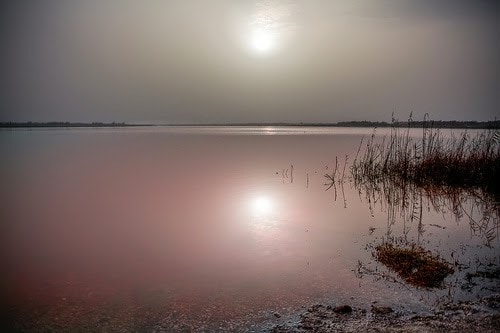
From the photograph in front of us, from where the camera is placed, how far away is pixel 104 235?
9477 mm

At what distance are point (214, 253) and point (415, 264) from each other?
428 centimetres

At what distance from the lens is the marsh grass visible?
6.11 meters

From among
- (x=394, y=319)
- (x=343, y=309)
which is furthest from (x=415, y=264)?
(x=343, y=309)

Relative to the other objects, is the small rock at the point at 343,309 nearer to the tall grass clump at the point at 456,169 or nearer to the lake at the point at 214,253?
the lake at the point at 214,253

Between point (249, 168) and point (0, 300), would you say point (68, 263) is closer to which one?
point (0, 300)

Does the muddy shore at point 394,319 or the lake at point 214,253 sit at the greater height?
the muddy shore at point 394,319

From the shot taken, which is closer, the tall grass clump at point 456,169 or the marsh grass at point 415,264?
the marsh grass at point 415,264

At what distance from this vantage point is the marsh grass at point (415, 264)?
6.11 meters

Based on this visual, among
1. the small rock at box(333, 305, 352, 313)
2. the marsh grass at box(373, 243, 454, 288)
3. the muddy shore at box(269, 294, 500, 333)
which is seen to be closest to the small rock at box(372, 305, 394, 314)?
the muddy shore at box(269, 294, 500, 333)

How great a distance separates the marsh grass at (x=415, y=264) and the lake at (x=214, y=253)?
0.65 feet

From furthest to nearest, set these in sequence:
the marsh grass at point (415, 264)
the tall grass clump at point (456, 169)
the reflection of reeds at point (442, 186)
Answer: the tall grass clump at point (456, 169), the reflection of reeds at point (442, 186), the marsh grass at point (415, 264)

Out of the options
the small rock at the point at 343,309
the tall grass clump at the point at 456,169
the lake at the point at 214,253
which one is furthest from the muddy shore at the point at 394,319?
the tall grass clump at the point at 456,169

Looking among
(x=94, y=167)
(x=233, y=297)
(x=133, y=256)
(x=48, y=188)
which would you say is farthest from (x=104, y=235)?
(x=94, y=167)

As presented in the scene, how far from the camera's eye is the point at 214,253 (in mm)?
7977
